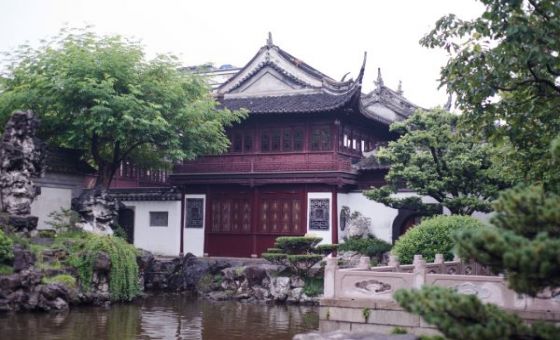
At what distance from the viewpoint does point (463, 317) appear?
573 centimetres

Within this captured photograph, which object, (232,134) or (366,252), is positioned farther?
(232,134)

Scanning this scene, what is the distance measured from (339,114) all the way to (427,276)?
1294 cm

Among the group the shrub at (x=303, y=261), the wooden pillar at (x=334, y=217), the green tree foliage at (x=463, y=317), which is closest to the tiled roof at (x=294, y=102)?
the wooden pillar at (x=334, y=217)

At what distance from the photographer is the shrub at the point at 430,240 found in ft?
48.1

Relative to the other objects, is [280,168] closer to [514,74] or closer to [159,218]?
[159,218]

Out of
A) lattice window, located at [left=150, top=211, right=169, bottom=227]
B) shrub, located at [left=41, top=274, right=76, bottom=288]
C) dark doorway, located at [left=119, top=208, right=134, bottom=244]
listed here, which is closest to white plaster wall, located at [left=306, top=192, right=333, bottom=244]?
lattice window, located at [left=150, top=211, right=169, bottom=227]

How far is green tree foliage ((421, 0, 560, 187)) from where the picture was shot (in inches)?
345

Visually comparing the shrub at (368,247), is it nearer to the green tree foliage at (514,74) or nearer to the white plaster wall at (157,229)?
the white plaster wall at (157,229)

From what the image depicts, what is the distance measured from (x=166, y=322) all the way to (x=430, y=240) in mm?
6132

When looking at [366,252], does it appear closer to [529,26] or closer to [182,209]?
[182,209]

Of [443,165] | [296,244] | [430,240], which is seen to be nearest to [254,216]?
[296,244]

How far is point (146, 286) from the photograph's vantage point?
2141 cm

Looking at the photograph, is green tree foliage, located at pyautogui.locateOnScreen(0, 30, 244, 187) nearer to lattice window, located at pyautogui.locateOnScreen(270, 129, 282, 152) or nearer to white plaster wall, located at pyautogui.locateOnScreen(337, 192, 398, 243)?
lattice window, located at pyautogui.locateOnScreen(270, 129, 282, 152)

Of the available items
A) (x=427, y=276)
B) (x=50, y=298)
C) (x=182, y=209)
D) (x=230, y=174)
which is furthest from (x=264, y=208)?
(x=427, y=276)
